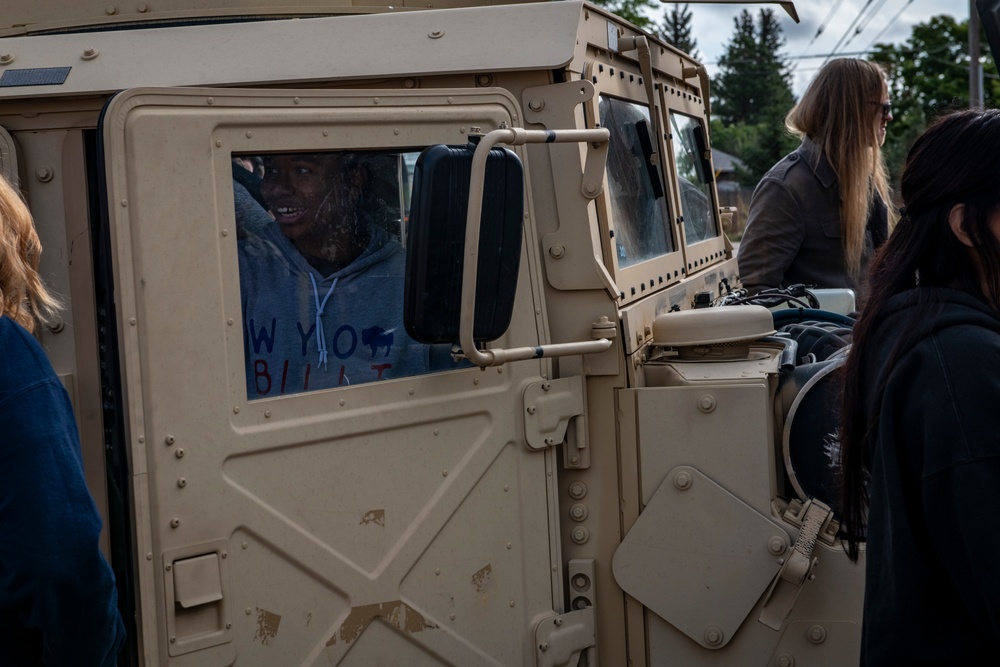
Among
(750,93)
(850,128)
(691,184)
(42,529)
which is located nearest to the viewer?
(42,529)

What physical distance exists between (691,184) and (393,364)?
7.60ft

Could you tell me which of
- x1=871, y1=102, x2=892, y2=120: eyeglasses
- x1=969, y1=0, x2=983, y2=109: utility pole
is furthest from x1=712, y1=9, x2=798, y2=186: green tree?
x1=871, y1=102, x2=892, y2=120: eyeglasses

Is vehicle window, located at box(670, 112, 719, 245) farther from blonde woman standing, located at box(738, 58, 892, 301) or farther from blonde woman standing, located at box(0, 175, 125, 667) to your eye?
blonde woman standing, located at box(0, 175, 125, 667)

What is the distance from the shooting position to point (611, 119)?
3436 millimetres

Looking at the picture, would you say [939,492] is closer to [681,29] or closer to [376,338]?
[376,338]

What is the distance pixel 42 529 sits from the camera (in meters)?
1.70

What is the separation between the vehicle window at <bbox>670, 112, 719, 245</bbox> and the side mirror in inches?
70.9

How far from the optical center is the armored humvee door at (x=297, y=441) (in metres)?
2.31

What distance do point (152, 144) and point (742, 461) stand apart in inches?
61.2

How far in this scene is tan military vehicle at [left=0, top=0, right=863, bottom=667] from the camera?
2.36m

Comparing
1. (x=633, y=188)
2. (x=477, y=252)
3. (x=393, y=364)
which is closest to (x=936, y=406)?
(x=477, y=252)

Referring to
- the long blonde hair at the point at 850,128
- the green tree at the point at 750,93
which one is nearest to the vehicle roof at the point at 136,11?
the long blonde hair at the point at 850,128

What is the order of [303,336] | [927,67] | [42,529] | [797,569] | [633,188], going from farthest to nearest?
[927,67] < [633,188] < [797,569] < [303,336] < [42,529]

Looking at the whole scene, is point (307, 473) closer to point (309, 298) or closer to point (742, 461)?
point (309, 298)
